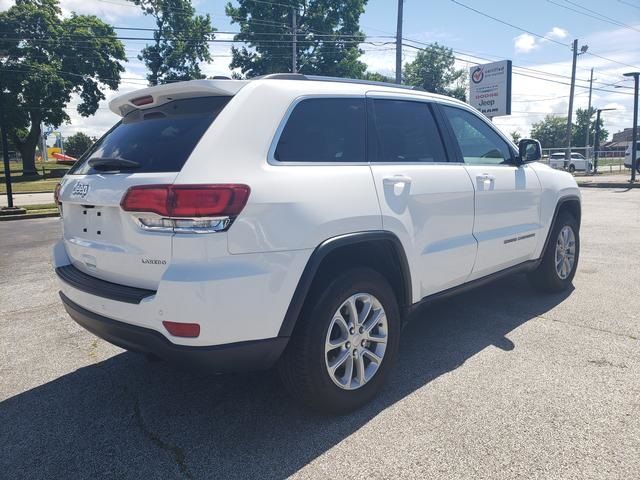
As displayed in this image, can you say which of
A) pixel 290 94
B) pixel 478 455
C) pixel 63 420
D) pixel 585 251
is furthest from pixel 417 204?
pixel 585 251

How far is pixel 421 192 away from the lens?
10.4 ft

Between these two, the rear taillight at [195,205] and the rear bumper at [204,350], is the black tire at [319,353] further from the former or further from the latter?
the rear taillight at [195,205]

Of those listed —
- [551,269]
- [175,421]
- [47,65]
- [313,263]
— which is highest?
[47,65]

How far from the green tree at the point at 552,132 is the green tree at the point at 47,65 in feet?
230

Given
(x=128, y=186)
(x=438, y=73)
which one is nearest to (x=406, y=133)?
(x=128, y=186)

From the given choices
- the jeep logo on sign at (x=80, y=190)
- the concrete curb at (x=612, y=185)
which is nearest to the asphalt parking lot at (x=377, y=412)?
the jeep logo on sign at (x=80, y=190)

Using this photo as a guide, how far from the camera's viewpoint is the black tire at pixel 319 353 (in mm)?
2541

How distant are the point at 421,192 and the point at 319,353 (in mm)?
1275

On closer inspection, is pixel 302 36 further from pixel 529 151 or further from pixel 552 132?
pixel 552 132

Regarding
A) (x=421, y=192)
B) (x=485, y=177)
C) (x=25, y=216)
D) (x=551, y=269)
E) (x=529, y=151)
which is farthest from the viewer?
(x=25, y=216)

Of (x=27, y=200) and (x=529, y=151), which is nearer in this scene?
(x=529, y=151)

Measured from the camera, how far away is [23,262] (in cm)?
736

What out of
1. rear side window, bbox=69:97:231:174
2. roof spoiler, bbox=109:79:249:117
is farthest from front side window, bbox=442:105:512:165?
rear side window, bbox=69:97:231:174

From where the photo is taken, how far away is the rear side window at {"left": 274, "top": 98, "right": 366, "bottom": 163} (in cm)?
262
